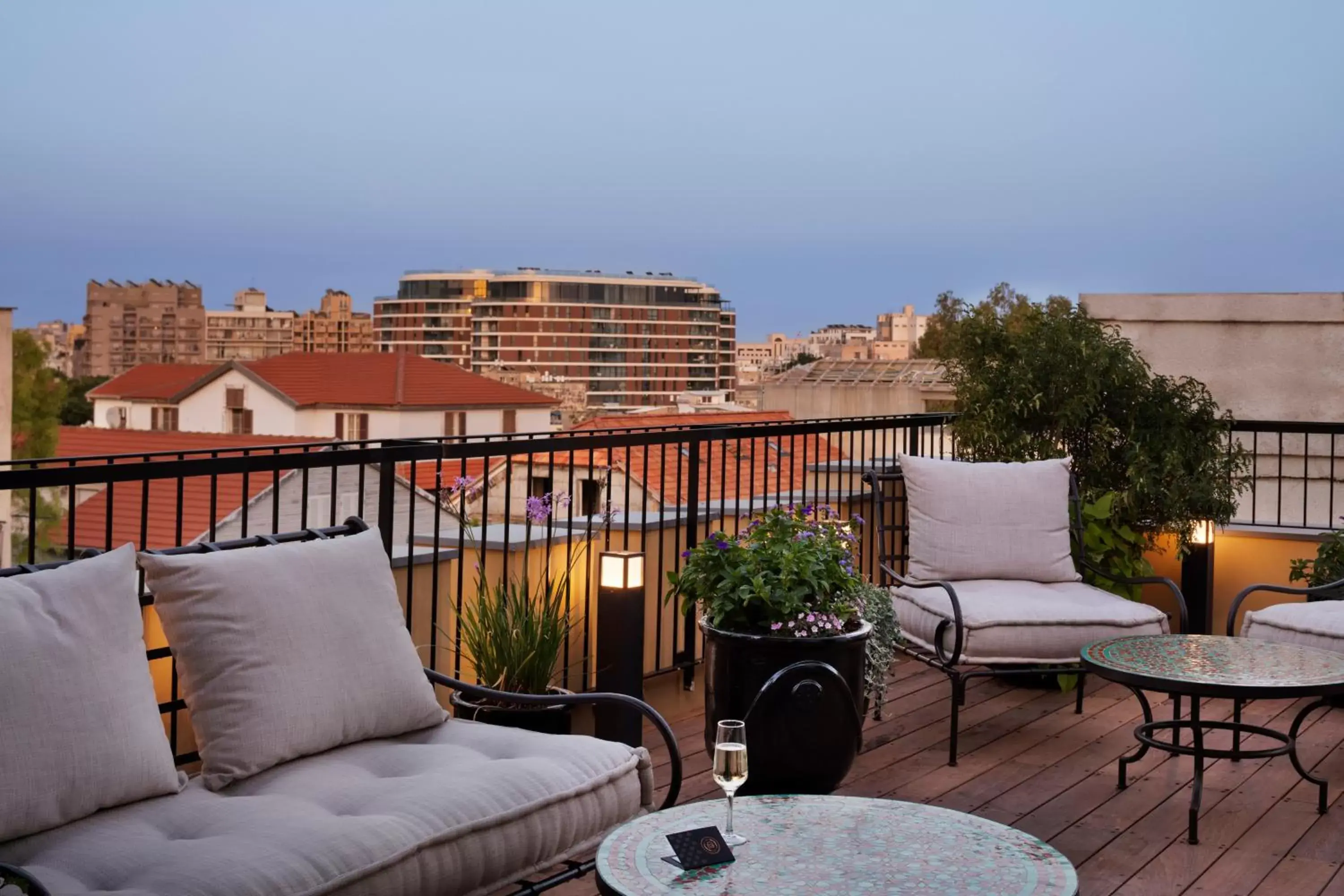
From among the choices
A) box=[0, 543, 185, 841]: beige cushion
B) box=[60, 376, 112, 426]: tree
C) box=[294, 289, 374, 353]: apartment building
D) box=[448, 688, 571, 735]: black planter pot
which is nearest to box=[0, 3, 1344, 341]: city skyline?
box=[60, 376, 112, 426]: tree

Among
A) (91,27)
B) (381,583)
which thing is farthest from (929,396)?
(91,27)

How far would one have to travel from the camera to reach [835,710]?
3.57m

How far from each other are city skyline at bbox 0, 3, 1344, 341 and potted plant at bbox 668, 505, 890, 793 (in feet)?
37.1

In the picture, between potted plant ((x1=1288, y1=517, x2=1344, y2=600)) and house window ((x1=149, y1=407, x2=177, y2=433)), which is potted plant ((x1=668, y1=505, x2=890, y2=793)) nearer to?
potted plant ((x1=1288, y1=517, x2=1344, y2=600))

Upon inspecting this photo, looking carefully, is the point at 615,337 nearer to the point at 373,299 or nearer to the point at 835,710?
the point at 373,299

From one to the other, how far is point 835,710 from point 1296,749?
68.9 inches

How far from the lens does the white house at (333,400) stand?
52.6 m

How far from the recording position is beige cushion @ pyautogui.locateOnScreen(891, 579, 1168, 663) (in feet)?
14.1

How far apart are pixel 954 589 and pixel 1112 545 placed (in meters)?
1.26

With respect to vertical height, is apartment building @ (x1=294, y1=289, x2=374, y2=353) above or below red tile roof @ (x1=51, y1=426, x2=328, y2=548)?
above

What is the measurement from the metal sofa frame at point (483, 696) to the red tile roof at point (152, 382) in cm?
5663

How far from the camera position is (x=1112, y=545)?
5.40 metres

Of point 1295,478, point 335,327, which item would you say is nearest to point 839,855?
point 1295,478

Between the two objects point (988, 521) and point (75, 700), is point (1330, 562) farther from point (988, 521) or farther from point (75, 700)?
point (75, 700)
